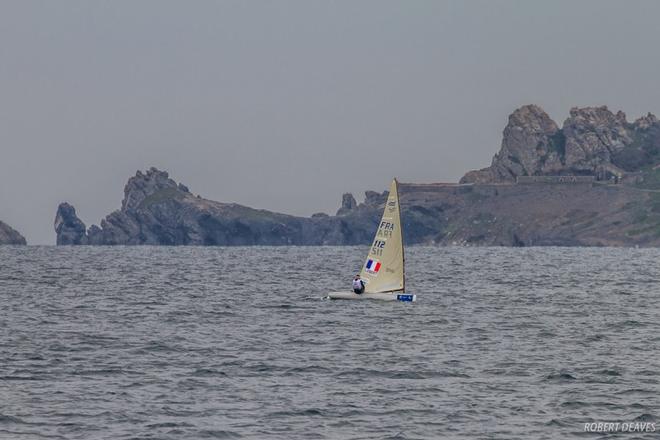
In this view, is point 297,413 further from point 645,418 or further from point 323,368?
point 645,418

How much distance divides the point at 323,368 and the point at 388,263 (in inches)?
1387

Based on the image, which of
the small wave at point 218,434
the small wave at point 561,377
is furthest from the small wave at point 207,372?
the small wave at point 561,377

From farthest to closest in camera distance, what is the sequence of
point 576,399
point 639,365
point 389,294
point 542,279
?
1. point 542,279
2. point 389,294
3. point 639,365
4. point 576,399

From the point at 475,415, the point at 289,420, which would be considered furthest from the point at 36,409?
the point at 475,415

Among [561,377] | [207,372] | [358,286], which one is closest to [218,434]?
[207,372]

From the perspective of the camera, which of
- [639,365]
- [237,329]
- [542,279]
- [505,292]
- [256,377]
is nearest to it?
[256,377]

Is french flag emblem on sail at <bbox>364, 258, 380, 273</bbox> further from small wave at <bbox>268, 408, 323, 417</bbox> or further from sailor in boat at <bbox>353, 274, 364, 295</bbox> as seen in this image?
small wave at <bbox>268, 408, 323, 417</bbox>

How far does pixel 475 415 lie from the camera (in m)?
39.8

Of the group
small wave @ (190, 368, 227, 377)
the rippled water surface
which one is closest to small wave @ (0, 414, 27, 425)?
the rippled water surface

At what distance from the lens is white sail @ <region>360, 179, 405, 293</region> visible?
84.5 meters

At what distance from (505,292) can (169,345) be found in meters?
48.7

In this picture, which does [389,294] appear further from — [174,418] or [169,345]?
[174,418]

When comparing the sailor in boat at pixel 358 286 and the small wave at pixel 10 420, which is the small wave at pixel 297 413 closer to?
the small wave at pixel 10 420

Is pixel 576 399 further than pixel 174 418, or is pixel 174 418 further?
pixel 576 399
